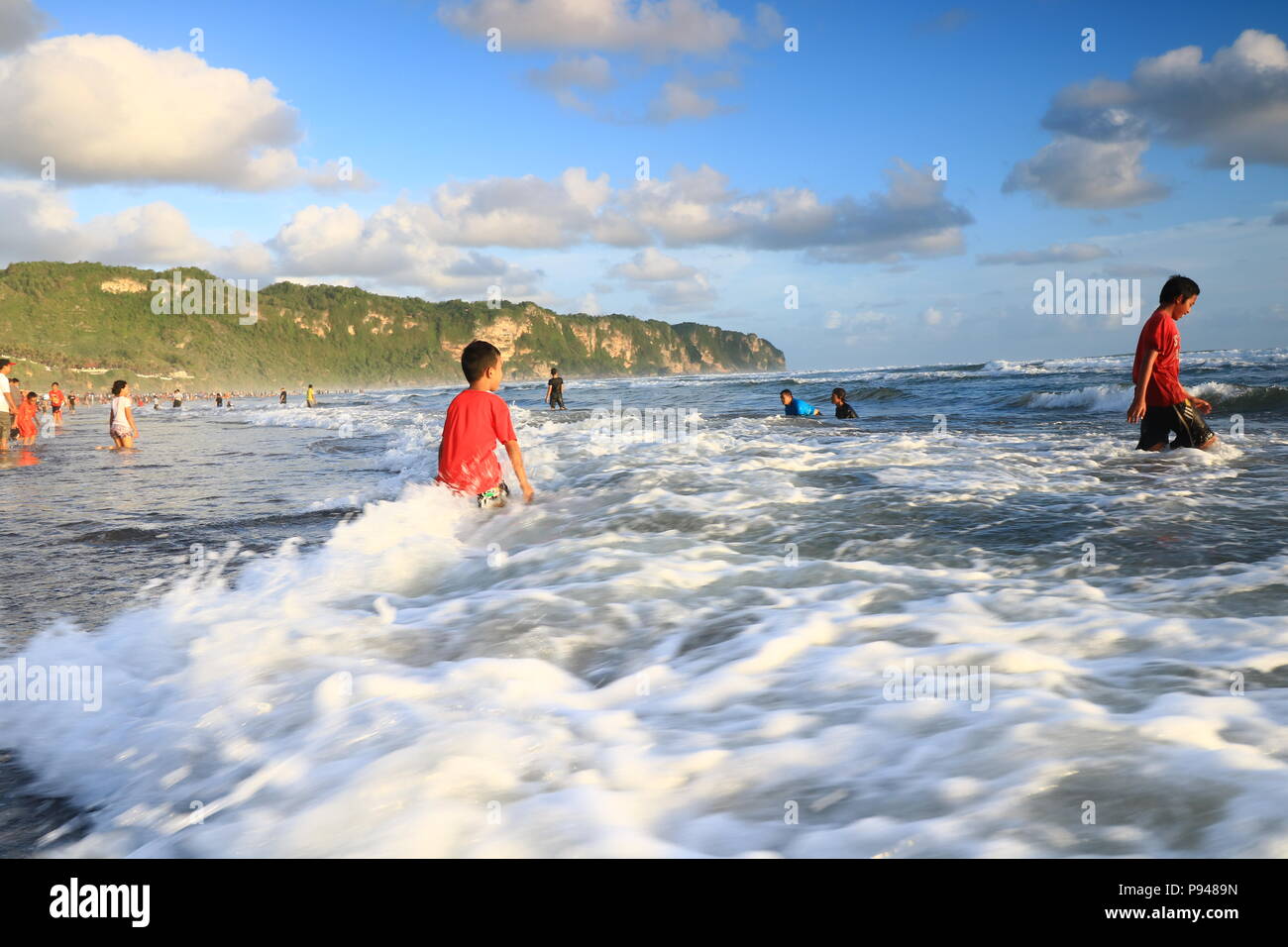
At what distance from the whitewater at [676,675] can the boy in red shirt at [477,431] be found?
40cm

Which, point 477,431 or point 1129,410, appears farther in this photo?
point 1129,410

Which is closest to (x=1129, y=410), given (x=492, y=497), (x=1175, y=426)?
(x=1175, y=426)

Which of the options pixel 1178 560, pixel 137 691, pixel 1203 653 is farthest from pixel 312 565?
pixel 1178 560

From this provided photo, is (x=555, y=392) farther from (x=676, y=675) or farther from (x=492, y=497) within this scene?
(x=676, y=675)

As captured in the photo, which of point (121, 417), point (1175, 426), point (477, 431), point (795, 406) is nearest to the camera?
point (477, 431)

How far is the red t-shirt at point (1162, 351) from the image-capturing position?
26.8 feet

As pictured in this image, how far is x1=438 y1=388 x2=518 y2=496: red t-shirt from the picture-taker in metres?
6.83

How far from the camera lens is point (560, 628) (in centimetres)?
405

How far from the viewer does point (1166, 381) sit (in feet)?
27.5

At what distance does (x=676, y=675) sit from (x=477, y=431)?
413 centimetres

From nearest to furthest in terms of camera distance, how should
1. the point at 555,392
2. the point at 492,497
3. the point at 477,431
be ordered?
the point at 477,431 → the point at 492,497 → the point at 555,392

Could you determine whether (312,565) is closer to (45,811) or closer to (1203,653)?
(45,811)

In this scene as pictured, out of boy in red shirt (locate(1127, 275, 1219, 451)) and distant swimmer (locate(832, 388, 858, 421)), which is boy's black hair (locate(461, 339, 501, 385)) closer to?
boy in red shirt (locate(1127, 275, 1219, 451))
